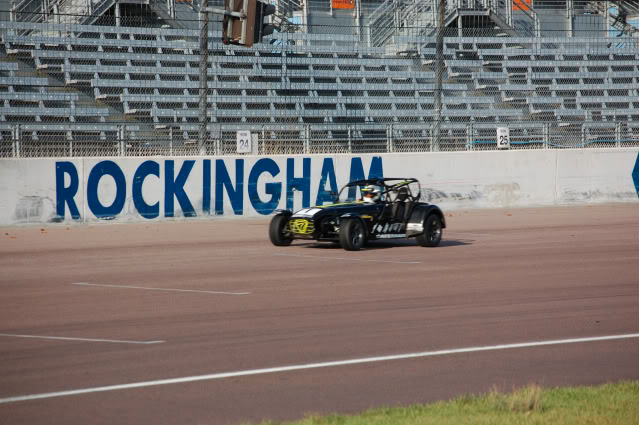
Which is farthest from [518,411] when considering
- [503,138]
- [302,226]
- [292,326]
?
[503,138]

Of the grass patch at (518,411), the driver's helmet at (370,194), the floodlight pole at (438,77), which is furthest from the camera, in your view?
the floodlight pole at (438,77)

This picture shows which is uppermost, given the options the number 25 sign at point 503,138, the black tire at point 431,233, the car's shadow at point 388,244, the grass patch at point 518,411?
the number 25 sign at point 503,138

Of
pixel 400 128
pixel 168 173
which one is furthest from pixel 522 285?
pixel 400 128

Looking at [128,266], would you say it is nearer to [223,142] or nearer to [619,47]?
[223,142]

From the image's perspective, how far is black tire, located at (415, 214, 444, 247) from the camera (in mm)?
15734

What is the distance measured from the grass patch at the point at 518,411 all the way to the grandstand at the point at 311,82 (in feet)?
52.2

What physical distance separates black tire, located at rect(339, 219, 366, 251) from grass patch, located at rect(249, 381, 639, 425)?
916 centimetres

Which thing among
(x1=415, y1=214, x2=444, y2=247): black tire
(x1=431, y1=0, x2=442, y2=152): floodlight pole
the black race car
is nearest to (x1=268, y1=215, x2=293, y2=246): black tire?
the black race car

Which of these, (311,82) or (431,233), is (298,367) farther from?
(311,82)

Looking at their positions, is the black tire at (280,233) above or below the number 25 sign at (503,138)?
below

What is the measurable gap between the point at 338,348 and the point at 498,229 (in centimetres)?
1190

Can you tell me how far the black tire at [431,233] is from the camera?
15.7 meters

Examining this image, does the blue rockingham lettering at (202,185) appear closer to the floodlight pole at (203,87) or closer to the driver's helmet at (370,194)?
the floodlight pole at (203,87)

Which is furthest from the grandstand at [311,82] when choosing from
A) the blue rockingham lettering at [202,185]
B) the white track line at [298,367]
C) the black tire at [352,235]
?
the white track line at [298,367]
